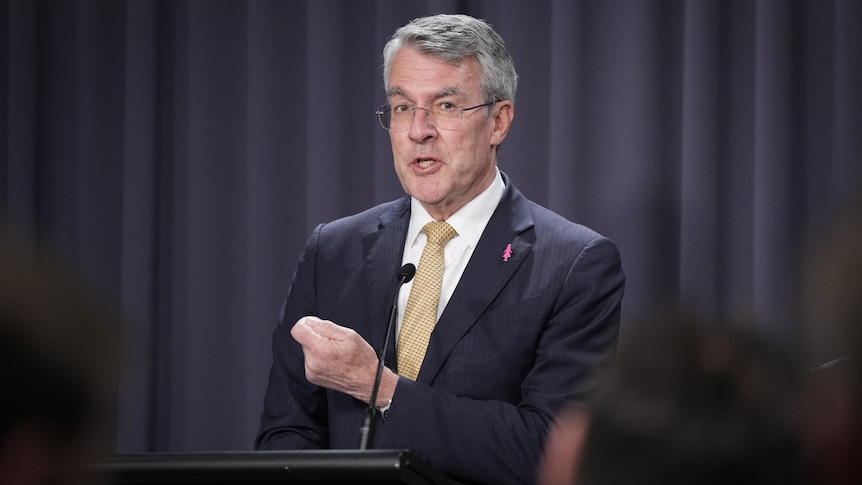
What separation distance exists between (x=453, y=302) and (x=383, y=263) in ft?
0.75

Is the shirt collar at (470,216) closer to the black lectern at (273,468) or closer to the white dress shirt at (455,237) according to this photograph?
the white dress shirt at (455,237)

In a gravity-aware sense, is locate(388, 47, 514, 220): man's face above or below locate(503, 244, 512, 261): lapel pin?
above

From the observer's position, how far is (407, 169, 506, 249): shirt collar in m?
2.70

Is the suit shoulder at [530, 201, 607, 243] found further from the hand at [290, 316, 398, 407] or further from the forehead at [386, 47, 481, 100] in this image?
the hand at [290, 316, 398, 407]

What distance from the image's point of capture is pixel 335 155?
150 inches

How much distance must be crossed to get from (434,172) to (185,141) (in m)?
1.52

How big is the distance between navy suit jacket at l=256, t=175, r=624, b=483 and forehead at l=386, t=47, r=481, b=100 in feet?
0.97

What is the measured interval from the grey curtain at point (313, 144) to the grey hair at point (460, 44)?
0.78 m

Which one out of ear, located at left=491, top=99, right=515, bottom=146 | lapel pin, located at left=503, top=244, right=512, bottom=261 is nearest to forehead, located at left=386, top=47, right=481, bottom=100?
Answer: ear, located at left=491, top=99, right=515, bottom=146

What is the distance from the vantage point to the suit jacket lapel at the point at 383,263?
2.59 meters

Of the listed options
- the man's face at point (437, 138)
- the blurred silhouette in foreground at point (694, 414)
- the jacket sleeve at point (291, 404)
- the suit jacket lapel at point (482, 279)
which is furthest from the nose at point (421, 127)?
the blurred silhouette in foreground at point (694, 414)

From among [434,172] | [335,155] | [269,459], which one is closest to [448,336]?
[434,172]

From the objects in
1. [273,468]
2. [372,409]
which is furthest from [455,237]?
[273,468]

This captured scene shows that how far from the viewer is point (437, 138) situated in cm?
275
